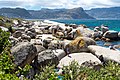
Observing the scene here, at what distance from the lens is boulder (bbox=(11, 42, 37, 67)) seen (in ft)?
79.4

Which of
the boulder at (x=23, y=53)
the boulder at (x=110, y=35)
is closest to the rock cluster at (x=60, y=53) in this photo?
the boulder at (x=23, y=53)

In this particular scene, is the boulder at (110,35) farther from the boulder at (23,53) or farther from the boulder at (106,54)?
the boulder at (23,53)

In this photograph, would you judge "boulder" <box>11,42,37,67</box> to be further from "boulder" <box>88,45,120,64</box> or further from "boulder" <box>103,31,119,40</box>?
"boulder" <box>103,31,119,40</box>

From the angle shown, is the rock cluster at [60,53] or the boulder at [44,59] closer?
the rock cluster at [60,53]

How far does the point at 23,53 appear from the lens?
80.5ft

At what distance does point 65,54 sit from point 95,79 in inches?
922

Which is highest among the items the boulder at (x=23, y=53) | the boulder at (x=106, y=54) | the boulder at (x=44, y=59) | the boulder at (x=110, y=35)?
the boulder at (x=23, y=53)

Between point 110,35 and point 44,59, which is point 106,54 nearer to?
point 44,59

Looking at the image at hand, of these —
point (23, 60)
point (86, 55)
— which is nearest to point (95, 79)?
point (23, 60)

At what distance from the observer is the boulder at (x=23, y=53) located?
79.4 ft

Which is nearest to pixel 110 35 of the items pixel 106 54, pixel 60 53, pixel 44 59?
pixel 106 54

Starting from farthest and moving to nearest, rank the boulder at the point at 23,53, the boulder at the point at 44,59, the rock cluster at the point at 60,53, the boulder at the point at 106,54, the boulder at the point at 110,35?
the boulder at the point at 110,35 → the boulder at the point at 106,54 → the boulder at the point at 44,59 → the rock cluster at the point at 60,53 → the boulder at the point at 23,53

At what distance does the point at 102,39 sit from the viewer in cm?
6225

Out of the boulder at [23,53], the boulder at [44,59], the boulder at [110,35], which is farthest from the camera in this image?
the boulder at [110,35]
